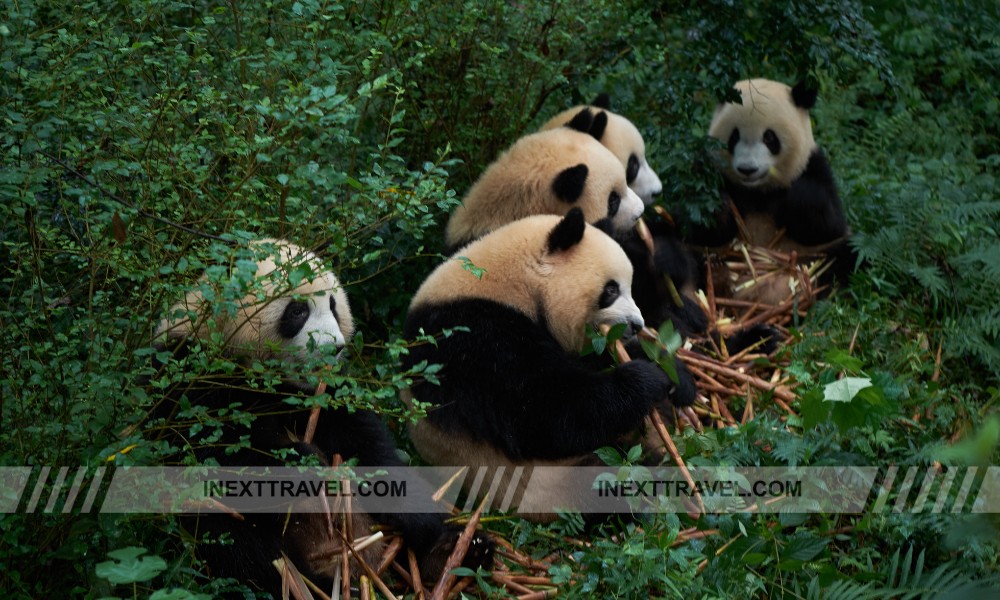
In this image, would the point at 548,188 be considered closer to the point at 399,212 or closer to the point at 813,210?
the point at 813,210

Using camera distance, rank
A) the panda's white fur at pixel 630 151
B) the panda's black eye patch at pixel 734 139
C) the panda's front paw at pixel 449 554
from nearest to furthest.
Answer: the panda's front paw at pixel 449 554
the panda's white fur at pixel 630 151
the panda's black eye patch at pixel 734 139

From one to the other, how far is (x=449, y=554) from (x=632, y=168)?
11.3 feet

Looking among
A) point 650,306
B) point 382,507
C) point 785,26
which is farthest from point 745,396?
point 785,26

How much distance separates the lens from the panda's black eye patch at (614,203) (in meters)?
6.20

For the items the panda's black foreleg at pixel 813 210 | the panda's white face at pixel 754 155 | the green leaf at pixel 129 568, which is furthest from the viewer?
the panda's white face at pixel 754 155

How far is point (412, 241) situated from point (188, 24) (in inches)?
73.3

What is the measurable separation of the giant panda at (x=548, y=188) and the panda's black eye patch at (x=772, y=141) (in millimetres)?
1478

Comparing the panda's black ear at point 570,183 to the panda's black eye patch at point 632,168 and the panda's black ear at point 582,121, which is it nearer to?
the panda's black ear at point 582,121

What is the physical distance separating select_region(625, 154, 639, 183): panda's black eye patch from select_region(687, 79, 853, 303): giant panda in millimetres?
562

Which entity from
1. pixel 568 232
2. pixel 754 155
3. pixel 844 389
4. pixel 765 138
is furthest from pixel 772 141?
pixel 844 389

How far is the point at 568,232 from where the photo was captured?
4828mm

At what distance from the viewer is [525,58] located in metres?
6.75

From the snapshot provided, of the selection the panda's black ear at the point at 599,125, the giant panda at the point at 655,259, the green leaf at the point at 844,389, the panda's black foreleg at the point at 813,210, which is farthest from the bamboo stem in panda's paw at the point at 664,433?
the panda's black foreleg at the point at 813,210

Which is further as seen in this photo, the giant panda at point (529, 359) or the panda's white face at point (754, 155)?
the panda's white face at point (754, 155)
